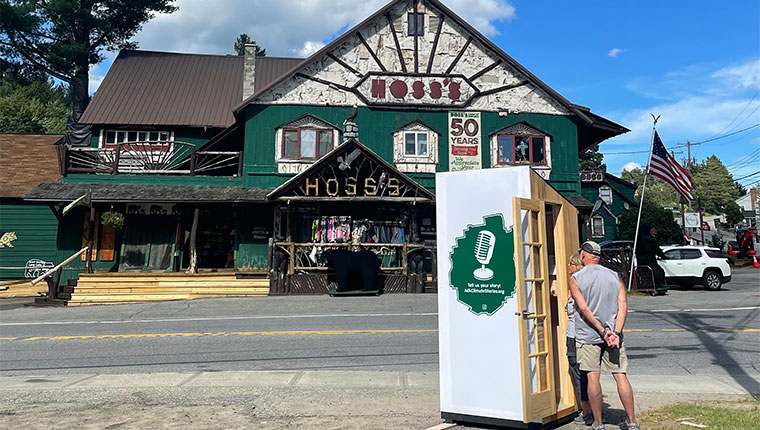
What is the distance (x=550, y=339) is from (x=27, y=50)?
40641 mm

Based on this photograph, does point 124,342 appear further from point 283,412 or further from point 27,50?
point 27,50

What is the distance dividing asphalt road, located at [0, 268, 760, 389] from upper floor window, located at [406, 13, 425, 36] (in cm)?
1163

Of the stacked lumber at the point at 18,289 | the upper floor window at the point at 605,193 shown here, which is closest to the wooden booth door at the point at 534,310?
the stacked lumber at the point at 18,289

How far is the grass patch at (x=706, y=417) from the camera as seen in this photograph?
4.98m

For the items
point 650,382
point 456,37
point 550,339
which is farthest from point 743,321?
point 456,37

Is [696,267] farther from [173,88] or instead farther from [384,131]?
[173,88]

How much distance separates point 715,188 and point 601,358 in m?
126

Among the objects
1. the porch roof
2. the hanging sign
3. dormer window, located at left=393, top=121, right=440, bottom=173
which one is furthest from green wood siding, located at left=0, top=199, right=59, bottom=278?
the hanging sign

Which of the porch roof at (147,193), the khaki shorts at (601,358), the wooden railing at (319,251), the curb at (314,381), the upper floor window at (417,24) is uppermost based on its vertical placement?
the upper floor window at (417,24)

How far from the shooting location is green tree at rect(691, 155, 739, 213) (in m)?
109

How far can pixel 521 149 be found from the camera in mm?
21484

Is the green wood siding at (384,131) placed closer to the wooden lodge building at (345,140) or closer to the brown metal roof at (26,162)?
the wooden lodge building at (345,140)

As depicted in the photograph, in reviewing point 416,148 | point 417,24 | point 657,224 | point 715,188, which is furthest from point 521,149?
point 715,188

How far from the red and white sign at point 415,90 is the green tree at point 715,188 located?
105m
